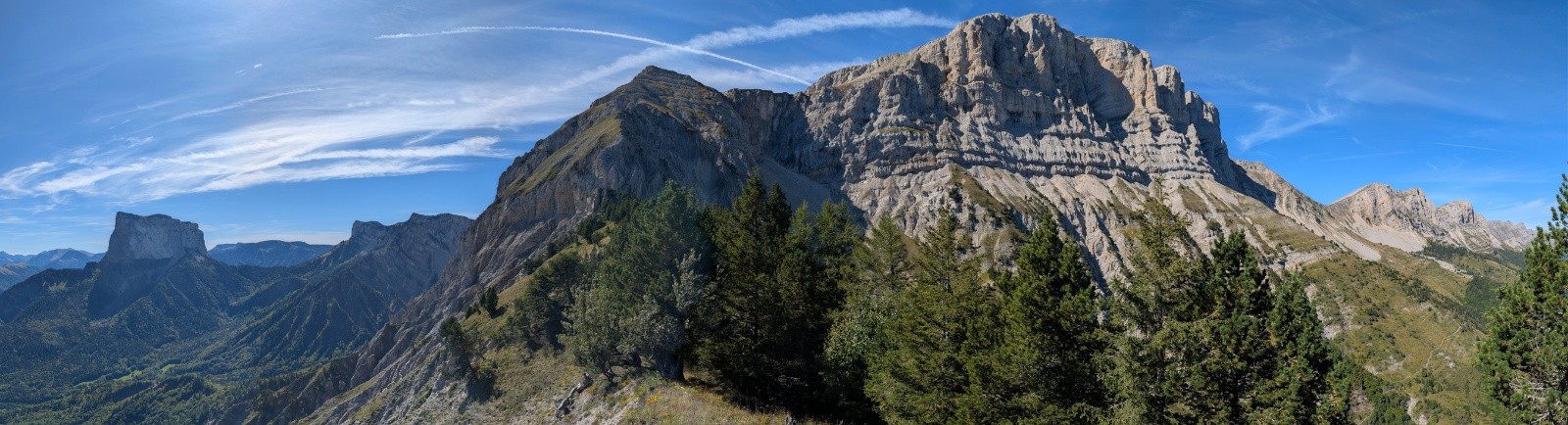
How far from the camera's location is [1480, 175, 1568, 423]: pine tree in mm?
24203

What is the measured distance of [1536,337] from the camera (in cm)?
2534

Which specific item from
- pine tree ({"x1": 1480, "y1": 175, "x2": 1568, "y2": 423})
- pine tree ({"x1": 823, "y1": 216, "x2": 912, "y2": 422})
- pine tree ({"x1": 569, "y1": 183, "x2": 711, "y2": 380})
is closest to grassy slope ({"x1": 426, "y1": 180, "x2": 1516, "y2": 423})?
pine tree ({"x1": 1480, "y1": 175, "x2": 1568, "y2": 423})

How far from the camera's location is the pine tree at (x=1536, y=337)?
79.4 ft

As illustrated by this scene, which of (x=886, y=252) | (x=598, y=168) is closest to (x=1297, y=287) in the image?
(x=886, y=252)

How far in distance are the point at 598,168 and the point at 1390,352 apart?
21724 cm

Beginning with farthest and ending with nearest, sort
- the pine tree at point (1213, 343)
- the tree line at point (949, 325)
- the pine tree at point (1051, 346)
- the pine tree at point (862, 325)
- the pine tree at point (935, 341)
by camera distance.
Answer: the pine tree at point (862, 325), the pine tree at point (935, 341), the pine tree at point (1051, 346), the tree line at point (949, 325), the pine tree at point (1213, 343)

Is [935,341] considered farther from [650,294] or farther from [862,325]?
[650,294]

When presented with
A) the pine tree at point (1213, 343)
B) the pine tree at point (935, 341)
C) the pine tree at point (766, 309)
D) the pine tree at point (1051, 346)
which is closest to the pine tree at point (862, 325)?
the pine tree at point (766, 309)

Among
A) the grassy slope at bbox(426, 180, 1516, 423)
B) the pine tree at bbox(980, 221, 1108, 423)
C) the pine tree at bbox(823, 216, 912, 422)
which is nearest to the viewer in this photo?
the pine tree at bbox(980, 221, 1108, 423)

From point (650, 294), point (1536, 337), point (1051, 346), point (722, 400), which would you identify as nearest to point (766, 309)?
point (722, 400)

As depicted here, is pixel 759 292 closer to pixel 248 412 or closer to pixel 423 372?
pixel 423 372

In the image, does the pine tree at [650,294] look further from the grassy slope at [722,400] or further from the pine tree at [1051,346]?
the pine tree at [1051,346]

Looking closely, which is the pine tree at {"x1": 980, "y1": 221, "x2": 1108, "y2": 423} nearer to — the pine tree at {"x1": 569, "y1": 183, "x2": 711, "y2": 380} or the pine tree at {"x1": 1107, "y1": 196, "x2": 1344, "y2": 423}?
the pine tree at {"x1": 1107, "y1": 196, "x2": 1344, "y2": 423}

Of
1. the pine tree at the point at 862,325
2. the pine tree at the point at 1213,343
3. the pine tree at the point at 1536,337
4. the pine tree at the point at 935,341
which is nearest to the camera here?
the pine tree at the point at 1536,337
